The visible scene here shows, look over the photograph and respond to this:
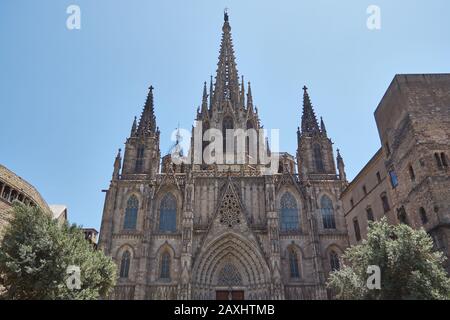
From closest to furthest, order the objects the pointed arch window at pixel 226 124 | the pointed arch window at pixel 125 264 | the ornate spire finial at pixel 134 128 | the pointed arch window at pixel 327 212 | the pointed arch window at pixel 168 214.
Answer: the pointed arch window at pixel 125 264 < the pointed arch window at pixel 168 214 < the pointed arch window at pixel 327 212 < the ornate spire finial at pixel 134 128 < the pointed arch window at pixel 226 124

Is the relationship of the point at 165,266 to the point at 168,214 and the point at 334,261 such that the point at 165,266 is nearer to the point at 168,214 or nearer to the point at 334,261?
the point at 168,214

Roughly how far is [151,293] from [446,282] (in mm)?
21874

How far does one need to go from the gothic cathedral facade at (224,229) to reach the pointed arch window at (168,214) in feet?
0.31

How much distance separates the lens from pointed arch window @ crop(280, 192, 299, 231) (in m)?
31.0

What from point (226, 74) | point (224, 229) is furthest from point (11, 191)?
point (226, 74)

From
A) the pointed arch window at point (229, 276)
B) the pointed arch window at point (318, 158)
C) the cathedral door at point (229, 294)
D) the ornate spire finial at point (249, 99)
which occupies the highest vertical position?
the ornate spire finial at point (249, 99)

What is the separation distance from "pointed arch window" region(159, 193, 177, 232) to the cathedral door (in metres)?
6.99

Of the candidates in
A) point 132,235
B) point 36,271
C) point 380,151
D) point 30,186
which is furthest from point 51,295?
point 380,151

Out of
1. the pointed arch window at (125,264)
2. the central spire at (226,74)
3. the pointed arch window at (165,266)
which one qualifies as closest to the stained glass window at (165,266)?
the pointed arch window at (165,266)

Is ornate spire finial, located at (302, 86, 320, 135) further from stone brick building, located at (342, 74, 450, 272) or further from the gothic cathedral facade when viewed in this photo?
stone brick building, located at (342, 74, 450, 272)

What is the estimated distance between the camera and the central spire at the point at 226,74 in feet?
141

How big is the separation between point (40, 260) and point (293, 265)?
21134mm

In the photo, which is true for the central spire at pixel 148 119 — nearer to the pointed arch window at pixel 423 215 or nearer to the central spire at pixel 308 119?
the central spire at pixel 308 119

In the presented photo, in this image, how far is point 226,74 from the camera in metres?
46.6
